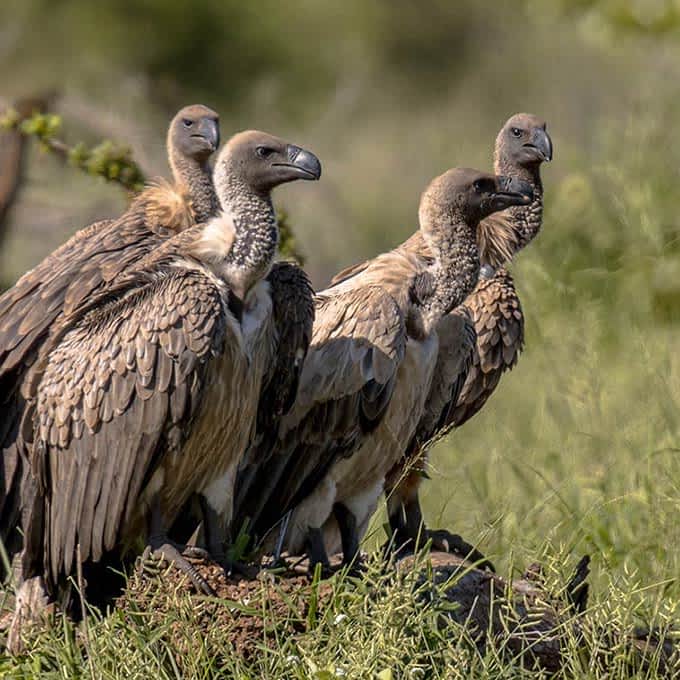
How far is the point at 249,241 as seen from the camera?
17.3 ft

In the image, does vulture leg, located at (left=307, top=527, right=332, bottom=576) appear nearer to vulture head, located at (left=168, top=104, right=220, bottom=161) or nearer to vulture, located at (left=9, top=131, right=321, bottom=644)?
vulture, located at (left=9, top=131, right=321, bottom=644)

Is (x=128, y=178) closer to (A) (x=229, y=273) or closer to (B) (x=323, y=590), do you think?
(A) (x=229, y=273)

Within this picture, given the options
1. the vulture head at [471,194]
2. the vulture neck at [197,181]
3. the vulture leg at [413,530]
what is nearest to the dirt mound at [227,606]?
the vulture leg at [413,530]

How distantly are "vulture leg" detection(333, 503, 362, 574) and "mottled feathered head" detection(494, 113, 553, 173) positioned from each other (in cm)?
166

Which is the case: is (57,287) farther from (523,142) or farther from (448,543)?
(523,142)

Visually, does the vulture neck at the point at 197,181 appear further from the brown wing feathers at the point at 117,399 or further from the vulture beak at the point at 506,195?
the brown wing feathers at the point at 117,399

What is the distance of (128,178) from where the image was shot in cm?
784

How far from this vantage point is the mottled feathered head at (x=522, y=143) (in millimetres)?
6840

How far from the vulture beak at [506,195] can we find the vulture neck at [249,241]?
100 cm

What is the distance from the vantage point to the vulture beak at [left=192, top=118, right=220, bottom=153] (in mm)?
6781

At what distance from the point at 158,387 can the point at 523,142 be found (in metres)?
2.42

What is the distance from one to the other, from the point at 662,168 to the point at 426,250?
4300mm

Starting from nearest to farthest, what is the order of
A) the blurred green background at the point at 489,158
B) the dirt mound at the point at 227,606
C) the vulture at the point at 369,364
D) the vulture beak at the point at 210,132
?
the dirt mound at the point at 227,606, the vulture at the point at 369,364, the vulture beak at the point at 210,132, the blurred green background at the point at 489,158

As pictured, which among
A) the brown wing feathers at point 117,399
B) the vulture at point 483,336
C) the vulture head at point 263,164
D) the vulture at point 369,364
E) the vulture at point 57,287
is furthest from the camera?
the vulture at point 483,336
